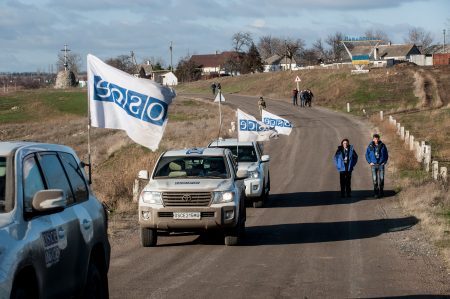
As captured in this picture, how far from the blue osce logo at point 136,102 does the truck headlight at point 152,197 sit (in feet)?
5.95

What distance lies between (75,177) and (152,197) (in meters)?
6.94

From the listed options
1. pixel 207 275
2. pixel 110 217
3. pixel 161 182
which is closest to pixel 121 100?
pixel 161 182

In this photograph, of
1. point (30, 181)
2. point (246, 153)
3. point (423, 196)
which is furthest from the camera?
point (246, 153)

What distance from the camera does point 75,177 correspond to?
817 centimetres

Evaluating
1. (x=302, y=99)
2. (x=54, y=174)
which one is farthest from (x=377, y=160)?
(x=302, y=99)

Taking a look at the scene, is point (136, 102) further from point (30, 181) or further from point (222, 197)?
point (30, 181)

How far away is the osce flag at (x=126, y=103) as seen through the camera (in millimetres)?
16359

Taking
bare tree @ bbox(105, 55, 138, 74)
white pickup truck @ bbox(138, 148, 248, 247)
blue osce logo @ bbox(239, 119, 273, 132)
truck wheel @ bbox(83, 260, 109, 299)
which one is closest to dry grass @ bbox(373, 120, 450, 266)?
white pickup truck @ bbox(138, 148, 248, 247)

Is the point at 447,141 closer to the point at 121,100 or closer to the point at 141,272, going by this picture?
the point at 121,100

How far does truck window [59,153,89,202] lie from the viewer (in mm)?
7986

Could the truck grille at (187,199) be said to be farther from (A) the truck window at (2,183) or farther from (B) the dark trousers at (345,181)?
(B) the dark trousers at (345,181)

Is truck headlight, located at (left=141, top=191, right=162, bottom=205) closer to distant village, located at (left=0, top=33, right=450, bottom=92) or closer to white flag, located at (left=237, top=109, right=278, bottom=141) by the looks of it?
white flag, located at (left=237, top=109, right=278, bottom=141)

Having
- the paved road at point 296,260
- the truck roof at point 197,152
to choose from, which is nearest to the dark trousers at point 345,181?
the paved road at point 296,260

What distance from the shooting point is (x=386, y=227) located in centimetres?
1792
